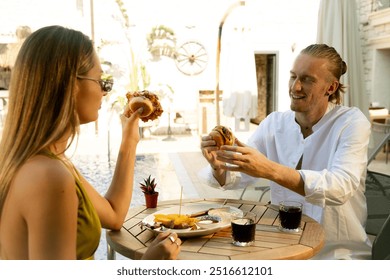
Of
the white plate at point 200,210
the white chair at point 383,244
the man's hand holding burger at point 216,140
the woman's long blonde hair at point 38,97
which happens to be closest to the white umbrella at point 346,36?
the white chair at point 383,244

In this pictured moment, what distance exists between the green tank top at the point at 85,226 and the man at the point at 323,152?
24.3 inches

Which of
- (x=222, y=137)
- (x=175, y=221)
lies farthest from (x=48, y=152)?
(x=222, y=137)

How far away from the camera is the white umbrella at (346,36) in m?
3.52

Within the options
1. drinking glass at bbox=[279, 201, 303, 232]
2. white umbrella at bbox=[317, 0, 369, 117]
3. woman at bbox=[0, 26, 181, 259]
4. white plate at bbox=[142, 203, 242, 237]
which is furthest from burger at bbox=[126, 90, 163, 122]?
white umbrella at bbox=[317, 0, 369, 117]

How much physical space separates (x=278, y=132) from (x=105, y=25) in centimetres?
833

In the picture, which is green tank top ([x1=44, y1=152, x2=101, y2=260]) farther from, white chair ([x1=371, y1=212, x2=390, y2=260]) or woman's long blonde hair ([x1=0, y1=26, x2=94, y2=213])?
white chair ([x1=371, y1=212, x2=390, y2=260])

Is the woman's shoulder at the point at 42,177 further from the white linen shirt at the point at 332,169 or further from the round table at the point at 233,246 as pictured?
the white linen shirt at the point at 332,169

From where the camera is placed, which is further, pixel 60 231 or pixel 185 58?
pixel 185 58

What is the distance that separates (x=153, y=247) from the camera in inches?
42.7

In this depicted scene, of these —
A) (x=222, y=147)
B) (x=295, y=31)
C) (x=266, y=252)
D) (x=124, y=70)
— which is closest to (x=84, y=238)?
(x=266, y=252)

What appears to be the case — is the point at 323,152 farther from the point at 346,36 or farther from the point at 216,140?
the point at 346,36

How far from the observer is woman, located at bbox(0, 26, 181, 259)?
88cm
